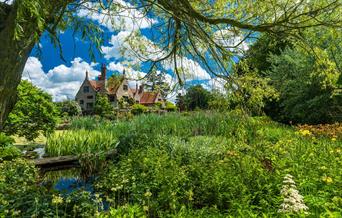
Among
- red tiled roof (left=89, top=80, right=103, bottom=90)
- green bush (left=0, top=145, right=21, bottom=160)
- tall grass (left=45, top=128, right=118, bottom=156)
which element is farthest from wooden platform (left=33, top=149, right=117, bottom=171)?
red tiled roof (left=89, top=80, right=103, bottom=90)

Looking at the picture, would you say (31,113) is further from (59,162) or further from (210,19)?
(210,19)

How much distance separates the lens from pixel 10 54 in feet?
8.86

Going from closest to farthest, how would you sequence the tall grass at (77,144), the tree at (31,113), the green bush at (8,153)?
the green bush at (8,153), the tall grass at (77,144), the tree at (31,113)

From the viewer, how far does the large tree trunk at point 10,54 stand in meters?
2.69

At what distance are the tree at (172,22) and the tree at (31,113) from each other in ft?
19.1

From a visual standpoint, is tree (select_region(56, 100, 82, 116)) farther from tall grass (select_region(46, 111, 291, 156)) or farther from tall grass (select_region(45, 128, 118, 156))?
tall grass (select_region(45, 128, 118, 156))

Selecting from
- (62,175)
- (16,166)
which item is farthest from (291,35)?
(62,175)

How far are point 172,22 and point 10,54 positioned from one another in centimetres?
384

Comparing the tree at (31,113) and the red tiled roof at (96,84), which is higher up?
the red tiled roof at (96,84)

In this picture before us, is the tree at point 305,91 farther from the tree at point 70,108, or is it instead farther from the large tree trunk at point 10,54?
the tree at point 70,108

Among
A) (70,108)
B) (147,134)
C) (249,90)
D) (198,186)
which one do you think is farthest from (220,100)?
(70,108)

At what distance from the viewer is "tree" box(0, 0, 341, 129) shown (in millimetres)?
2703

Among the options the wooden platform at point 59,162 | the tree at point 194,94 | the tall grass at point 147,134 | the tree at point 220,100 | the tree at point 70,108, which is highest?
the tree at point 70,108

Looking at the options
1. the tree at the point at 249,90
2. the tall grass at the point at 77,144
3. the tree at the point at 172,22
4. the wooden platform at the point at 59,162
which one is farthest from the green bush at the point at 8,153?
the tree at the point at 249,90
